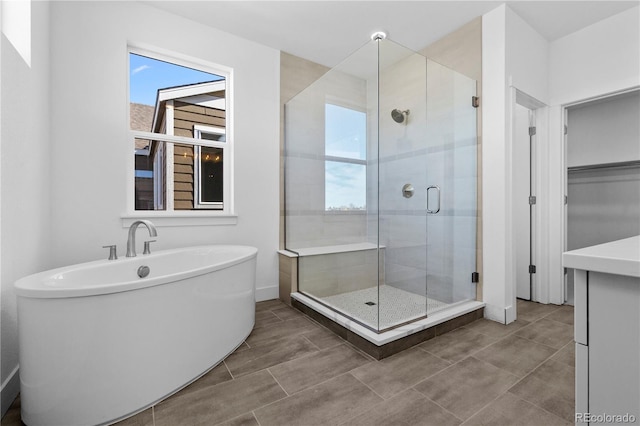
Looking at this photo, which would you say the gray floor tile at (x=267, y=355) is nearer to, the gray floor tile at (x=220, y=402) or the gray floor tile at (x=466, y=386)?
the gray floor tile at (x=220, y=402)

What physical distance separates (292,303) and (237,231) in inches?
35.7

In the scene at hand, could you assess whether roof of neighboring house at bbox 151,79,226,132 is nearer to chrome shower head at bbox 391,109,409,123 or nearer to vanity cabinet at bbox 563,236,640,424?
chrome shower head at bbox 391,109,409,123

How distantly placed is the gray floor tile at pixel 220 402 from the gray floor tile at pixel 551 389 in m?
1.27

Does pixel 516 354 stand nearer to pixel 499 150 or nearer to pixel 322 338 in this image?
pixel 322 338

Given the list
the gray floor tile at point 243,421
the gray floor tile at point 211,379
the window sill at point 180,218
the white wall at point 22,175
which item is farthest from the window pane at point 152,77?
the gray floor tile at point 243,421

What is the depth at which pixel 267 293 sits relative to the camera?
315 cm

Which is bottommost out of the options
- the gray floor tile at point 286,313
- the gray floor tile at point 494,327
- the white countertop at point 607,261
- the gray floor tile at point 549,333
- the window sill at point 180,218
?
the gray floor tile at point 286,313

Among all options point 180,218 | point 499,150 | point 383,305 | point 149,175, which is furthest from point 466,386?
point 149,175

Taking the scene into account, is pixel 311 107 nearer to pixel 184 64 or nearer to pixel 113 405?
pixel 184 64

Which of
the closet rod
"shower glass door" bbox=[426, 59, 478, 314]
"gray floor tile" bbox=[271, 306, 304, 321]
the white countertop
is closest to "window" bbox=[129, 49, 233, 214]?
"gray floor tile" bbox=[271, 306, 304, 321]

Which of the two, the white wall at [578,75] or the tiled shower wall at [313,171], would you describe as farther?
the tiled shower wall at [313,171]

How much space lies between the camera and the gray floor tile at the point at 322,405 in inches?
53.1

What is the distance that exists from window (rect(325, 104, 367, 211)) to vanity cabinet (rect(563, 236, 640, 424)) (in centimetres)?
190

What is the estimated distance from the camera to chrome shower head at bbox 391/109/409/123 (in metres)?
2.40
